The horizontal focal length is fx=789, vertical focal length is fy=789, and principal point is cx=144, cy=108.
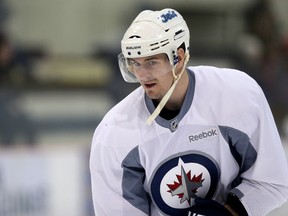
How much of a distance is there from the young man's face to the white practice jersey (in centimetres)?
9

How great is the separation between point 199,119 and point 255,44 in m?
3.76

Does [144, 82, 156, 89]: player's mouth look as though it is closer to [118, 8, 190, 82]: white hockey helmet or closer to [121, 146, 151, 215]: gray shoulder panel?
[118, 8, 190, 82]: white hockey helmet

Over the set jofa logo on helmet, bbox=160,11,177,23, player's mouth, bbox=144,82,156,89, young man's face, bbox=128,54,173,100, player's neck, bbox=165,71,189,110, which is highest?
jofa logo on helmet, bbox=160,11,177,23

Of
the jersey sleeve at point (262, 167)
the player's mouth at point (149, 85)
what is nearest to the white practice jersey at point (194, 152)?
the jersey sleeve at point (262, 167)

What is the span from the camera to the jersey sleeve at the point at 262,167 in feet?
6.93

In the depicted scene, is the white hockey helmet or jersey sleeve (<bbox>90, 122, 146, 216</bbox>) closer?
the white hockey helmet

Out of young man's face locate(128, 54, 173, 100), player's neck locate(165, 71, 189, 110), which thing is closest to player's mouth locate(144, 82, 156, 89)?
young man's face locate(128, 54, 173, 100)

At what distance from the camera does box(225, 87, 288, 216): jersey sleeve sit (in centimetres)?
211

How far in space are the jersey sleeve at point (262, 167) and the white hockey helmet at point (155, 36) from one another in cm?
26

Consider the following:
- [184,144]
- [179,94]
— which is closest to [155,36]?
[179,94]

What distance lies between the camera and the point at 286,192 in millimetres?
2197

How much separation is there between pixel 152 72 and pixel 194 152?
0.88 feet

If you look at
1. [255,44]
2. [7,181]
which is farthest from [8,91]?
[255,44]

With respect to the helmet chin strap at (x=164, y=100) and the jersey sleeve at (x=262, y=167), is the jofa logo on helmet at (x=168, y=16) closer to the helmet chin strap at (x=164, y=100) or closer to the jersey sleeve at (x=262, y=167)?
the helmet chin strap at (x=164, y=100)
